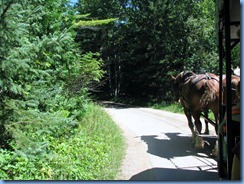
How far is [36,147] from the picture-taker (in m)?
3.66

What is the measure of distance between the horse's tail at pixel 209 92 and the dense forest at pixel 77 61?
0.44 m

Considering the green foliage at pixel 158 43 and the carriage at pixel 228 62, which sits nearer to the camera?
the carriage at pixel 228 62

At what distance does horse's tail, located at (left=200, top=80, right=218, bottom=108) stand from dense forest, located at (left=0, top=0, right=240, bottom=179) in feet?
Result: 1.45

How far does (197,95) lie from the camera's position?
574cm

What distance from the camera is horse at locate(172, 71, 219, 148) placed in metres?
5.37

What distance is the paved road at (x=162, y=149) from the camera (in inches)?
142

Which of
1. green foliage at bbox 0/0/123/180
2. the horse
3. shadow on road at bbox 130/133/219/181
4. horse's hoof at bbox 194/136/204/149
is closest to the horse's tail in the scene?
the horse

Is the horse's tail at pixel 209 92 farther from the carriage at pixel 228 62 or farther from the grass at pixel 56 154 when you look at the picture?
the grass at pixel 56 154

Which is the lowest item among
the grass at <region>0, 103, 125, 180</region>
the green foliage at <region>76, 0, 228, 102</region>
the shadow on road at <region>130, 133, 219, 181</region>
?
the shadow on road at <region>130, 133, 219, 181</region>

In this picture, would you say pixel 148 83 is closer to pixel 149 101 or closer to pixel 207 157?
pixel 149 101

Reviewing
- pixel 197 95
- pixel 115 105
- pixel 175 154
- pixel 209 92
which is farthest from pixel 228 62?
pixel 115 105

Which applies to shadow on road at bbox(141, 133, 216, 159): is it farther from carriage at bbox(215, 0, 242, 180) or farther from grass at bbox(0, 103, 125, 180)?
carriage at bbox(215, 0, 242, 180)

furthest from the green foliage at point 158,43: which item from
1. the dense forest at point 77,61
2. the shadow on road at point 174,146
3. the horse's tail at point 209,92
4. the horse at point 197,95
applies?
the shadow on road at point 174,146

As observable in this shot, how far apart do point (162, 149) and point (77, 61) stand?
2679 millimetres
